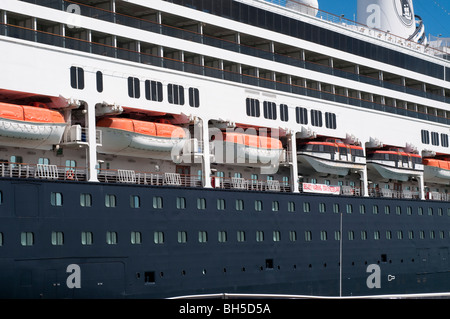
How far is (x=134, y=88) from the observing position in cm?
2723

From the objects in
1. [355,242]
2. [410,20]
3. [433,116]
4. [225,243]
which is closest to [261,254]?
[225,243]

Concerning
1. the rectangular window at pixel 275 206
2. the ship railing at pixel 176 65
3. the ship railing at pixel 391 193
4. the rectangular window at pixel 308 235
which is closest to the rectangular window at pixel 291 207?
the rectangular window at pixel 275 206

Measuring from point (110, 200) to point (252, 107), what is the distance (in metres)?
9.26

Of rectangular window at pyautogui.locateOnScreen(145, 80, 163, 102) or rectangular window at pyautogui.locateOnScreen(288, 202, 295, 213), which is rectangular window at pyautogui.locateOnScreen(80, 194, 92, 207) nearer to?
rectangular window at pyautogui.locateOnScreen(145, 80, 163, 102)

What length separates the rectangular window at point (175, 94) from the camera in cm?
2847

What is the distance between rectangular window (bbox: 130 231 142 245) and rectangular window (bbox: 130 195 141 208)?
0.91m

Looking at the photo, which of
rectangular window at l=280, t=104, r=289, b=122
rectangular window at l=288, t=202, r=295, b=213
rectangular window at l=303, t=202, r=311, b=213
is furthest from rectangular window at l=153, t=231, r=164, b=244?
rectangular window at l=280, t=104, r=289, b=122

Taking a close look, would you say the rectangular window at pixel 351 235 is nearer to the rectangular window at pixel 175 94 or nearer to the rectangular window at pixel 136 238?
the rectangular window at pixel 175 94

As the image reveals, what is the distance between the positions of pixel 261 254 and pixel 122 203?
691cm

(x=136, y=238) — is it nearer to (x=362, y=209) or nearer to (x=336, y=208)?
(x=336, y=208)

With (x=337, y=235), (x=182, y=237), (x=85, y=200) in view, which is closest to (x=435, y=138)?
(x=337, y=235)

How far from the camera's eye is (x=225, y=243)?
2823cm

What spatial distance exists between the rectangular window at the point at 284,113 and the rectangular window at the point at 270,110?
0.40 metres

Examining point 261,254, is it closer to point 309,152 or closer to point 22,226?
point 309,152
